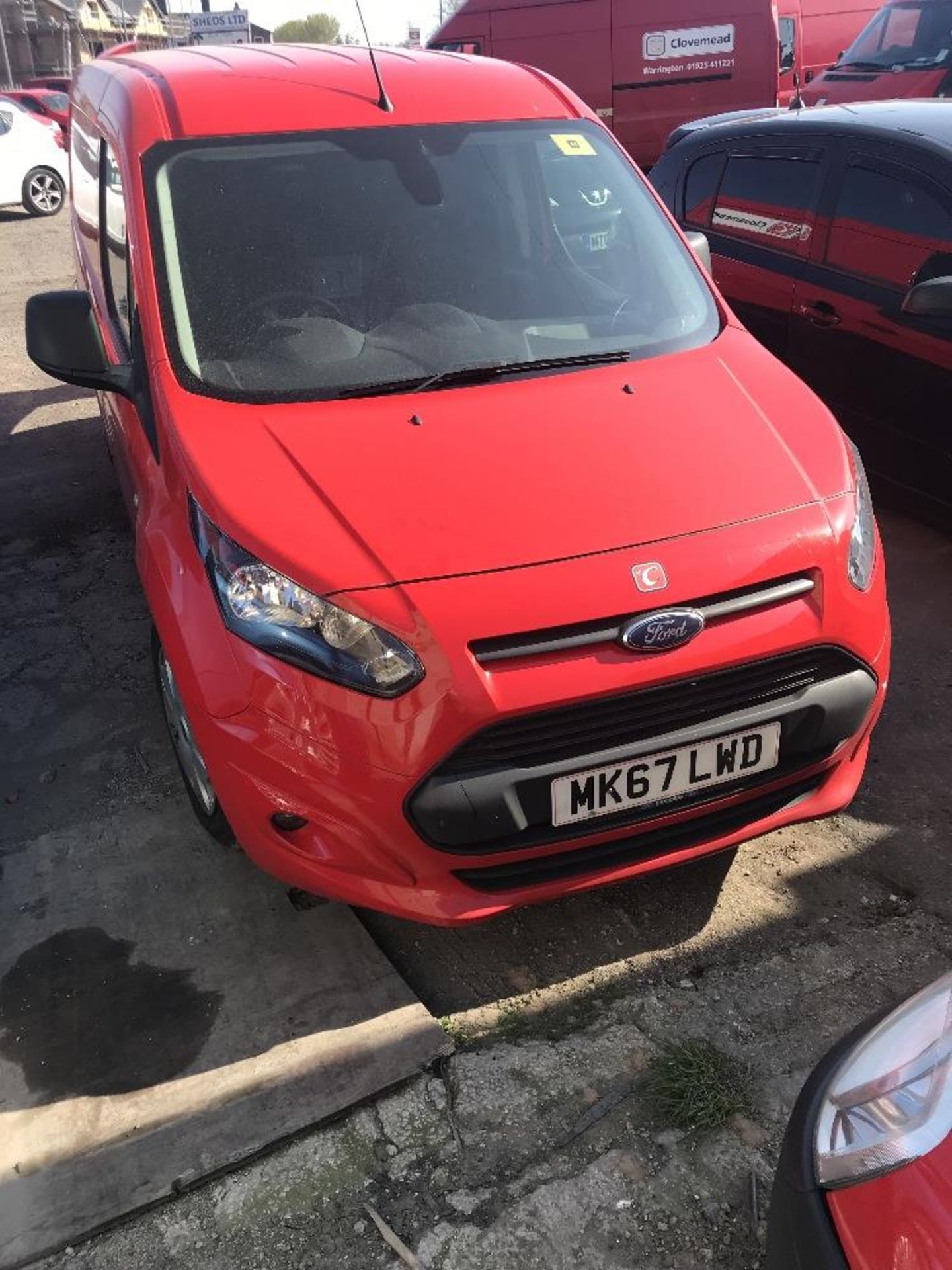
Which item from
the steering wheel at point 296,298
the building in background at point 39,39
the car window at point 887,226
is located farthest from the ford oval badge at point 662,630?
the building in background at point 39,39

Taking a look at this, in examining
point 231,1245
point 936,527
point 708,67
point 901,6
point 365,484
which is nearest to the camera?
point 231,1245

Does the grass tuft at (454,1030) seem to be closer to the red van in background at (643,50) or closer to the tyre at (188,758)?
the tyre at (188,758)

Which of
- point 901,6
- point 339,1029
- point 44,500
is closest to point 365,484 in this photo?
point 339,1029

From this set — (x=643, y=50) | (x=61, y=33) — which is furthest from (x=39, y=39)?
(x=643, y=50)

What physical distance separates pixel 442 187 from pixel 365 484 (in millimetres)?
1261

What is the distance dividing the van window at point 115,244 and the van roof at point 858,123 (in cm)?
306

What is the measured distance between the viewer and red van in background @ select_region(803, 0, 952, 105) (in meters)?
9.70

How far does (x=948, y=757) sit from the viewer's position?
3.34 metres

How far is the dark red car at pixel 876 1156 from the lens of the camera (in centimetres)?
127

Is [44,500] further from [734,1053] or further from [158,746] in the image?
[734,1053]

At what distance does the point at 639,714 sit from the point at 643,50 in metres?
11.3

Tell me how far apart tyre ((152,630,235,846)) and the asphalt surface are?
0.26m

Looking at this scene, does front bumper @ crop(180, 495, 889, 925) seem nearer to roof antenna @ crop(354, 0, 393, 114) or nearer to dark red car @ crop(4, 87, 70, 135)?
roof antenna @ crop(354, 0, 393, 114)

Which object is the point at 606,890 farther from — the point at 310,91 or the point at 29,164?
the point at 29,164
